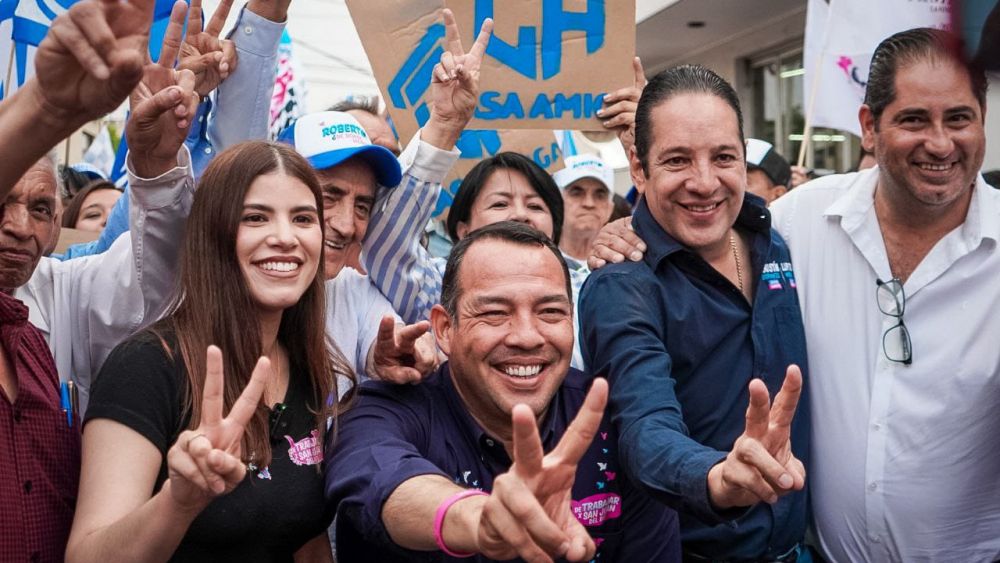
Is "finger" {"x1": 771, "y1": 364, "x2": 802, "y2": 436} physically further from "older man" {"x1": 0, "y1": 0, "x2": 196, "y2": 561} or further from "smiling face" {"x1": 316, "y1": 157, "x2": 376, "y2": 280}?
"smiling face" {"x1": 316, "y1": 157, "x2": 376, "y2": 280}

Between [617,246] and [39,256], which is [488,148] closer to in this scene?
[617,246]

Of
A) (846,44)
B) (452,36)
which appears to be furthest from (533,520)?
(846,44)

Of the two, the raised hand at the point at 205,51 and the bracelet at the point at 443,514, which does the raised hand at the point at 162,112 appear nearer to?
the raised hand at the point at 205,51

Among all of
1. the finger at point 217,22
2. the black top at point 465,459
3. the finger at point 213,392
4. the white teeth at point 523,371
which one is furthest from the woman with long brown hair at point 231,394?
the finger at point 217,22

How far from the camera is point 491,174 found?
4.49m

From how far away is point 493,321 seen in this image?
110 inches

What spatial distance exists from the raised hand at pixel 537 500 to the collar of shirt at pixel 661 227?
3.92 feet

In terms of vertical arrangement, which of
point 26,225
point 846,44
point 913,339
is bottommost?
point 913,339

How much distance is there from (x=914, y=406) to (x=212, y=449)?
6.42 feet

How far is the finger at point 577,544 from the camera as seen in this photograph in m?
1.91

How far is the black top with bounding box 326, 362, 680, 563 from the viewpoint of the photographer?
2.67 metres

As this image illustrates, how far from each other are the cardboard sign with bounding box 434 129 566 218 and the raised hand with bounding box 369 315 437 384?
1985 mm

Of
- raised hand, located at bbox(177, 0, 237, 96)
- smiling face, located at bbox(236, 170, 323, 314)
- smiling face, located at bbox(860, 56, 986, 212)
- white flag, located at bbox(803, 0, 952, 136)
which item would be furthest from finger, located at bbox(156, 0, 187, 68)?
white flag, located at bbox(803, 0, 952, 136)

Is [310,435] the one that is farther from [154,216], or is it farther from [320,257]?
[154,216]
